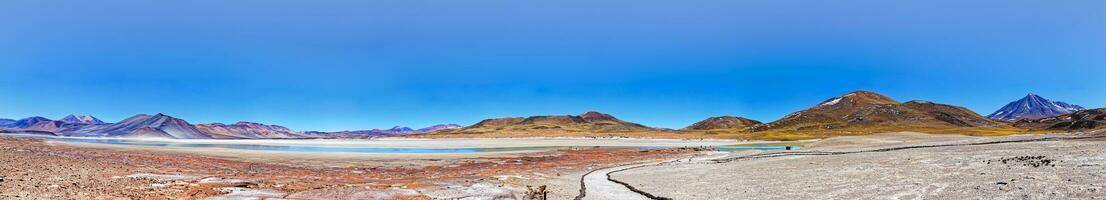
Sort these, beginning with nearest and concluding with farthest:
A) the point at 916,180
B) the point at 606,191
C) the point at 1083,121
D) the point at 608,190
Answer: the point at 916,180 → the point at 606,191 → the point at 608,190 → the point at 1083,121

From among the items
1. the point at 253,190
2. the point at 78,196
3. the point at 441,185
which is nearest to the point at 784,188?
the point at 441,185

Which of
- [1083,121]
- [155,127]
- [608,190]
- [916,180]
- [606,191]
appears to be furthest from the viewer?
[155,127]

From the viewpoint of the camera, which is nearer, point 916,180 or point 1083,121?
point 916,180

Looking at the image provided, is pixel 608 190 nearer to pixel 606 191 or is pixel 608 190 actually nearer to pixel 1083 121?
pixel 606 191

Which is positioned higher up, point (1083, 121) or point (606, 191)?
point (1083, 121)

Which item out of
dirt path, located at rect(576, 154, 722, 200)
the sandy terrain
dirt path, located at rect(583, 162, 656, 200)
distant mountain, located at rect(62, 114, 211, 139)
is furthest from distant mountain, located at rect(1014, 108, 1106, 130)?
distant mountain, located at rect(62, 114, 211, 139)

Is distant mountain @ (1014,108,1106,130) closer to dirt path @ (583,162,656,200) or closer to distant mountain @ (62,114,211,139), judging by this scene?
dirt path @ (583,162,656,200)

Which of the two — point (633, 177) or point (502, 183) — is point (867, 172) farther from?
point (502, 183)

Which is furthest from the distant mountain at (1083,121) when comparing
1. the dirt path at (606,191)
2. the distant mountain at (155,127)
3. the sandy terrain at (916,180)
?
the distant mountain at (155,127)

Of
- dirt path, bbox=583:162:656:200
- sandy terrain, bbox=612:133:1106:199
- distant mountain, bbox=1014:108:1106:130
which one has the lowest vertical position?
dirt path, bbox=583:162:656:200

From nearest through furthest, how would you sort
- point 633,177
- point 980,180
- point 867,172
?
point 980,180 < point 867,172 < point 633,177

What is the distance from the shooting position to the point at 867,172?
877 inches

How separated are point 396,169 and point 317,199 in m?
16.4

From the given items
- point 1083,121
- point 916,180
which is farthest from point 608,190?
point 1083,121
